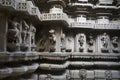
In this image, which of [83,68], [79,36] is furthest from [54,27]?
[83,68]

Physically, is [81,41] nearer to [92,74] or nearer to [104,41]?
[104,41]

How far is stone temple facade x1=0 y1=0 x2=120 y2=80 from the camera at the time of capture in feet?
17.0

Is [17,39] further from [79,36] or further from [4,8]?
[79,36]

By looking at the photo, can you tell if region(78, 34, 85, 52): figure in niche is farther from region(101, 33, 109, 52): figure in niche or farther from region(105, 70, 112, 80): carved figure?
region(105, 70, 112, 80): carved figure

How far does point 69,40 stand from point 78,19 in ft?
2.84

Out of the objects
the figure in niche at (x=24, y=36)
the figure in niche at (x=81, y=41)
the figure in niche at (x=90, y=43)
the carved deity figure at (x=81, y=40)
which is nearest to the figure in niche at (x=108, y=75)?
the figure in niche at (x=90, y=43)

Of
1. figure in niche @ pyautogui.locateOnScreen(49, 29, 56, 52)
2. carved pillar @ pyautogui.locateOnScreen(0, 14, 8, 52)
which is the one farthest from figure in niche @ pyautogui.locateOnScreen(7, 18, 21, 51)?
figure in niche @ pyautogui.locateOnScreen(49, 29, 56, 52)

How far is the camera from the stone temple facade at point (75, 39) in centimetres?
520

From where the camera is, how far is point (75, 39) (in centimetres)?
654

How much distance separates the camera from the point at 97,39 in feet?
22.1

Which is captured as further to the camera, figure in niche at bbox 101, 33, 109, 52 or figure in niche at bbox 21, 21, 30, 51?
figure in niche at bbox 101, 33, 109, 52

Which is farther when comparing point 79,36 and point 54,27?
point 79,36

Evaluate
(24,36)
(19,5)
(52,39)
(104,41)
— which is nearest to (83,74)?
(104,41)

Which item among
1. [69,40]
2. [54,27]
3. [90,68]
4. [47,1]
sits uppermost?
[47,1]
